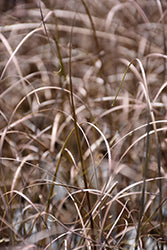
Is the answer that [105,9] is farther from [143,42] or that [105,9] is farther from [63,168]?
[63,168]

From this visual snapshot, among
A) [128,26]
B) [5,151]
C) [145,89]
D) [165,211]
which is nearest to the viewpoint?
[145,89]

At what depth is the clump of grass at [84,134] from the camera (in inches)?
15.2

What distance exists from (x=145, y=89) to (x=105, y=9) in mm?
757

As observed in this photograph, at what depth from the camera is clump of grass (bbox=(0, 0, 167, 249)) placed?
39 centimetres

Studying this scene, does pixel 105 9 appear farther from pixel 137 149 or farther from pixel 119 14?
pixel 137 149

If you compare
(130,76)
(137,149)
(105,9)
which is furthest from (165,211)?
(105,9)

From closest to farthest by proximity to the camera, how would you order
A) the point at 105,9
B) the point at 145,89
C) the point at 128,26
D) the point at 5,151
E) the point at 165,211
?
the point at 145,89 < the point at 165,211 < the point at 5,151 < the point at 128,26 < the point at 105,9

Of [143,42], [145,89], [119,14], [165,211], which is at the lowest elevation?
[165,211]

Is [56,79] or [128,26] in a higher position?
[128,26]

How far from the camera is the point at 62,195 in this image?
1.96ft

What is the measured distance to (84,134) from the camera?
382mm

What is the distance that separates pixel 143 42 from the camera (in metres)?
0.75

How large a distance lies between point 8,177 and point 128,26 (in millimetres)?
583

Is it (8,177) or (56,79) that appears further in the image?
(56,79)
